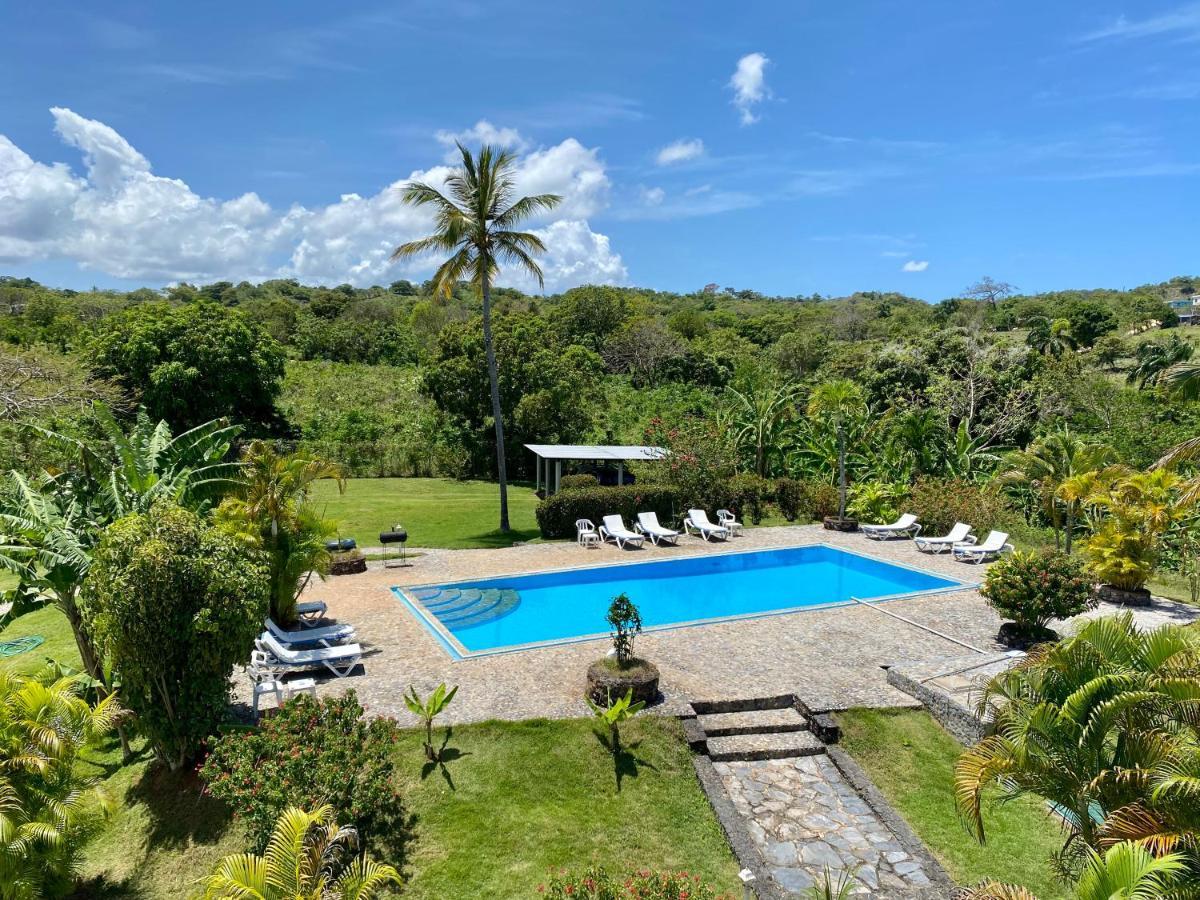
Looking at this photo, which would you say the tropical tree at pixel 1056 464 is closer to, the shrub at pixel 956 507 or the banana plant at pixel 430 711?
the shrub at pixel 956 507

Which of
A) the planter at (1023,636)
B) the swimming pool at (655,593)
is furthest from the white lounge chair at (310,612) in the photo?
the planter at (1023,636)

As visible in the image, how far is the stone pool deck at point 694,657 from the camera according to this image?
9.11m

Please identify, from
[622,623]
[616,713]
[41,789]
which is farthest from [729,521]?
[41,789]

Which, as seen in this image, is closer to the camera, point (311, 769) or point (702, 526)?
point (311, 769)

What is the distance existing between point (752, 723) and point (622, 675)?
5.70 feet

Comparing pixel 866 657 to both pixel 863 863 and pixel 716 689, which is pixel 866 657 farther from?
pixel 863 863

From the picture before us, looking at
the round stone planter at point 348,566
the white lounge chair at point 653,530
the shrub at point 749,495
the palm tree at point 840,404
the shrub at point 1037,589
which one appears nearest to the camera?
the shrub at point 1037,589

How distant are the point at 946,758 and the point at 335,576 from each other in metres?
12.5

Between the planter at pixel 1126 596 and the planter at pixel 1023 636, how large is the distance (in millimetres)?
3159

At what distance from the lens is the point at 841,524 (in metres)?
20.2

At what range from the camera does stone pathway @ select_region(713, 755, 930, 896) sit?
20.5 ft

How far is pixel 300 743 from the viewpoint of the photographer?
6715 millimetres

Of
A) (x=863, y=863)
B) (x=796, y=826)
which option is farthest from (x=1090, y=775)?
(x=796, y=826)

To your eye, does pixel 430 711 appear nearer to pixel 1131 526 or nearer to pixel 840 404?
pixel 1131 526
